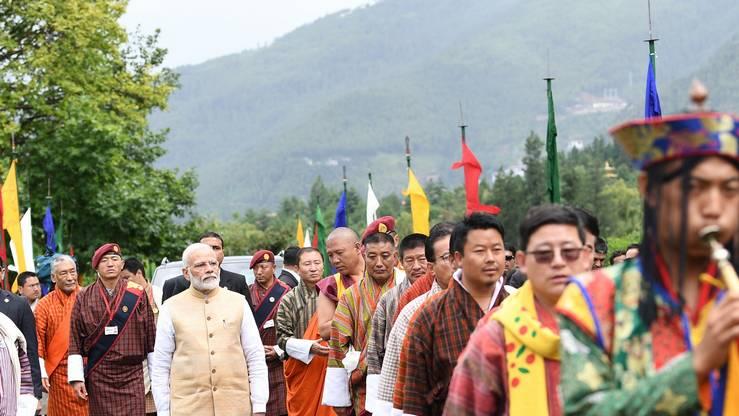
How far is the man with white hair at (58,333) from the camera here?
557 inches

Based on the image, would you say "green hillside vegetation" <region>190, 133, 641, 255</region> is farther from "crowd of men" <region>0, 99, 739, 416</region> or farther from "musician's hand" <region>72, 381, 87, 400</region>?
"musician's hand" <region>72, 381, 87, 400</region>

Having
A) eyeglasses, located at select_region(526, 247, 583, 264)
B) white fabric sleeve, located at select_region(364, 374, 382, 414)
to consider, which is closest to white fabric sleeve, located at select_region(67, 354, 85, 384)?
white fabric sleeve, located at select_region(364, 374, 382, 414)

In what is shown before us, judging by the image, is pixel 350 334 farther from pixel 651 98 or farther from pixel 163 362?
pixel 651 98

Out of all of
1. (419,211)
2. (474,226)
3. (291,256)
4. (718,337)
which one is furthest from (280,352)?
(718,337)

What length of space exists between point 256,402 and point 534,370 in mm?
5484

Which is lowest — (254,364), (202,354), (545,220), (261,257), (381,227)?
(254,364)

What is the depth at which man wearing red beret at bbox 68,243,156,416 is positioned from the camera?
41.6ft

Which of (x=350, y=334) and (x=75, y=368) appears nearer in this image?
(x=350, y=334)

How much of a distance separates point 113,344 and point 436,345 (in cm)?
591

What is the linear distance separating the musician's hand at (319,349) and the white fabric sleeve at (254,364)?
1.46 m

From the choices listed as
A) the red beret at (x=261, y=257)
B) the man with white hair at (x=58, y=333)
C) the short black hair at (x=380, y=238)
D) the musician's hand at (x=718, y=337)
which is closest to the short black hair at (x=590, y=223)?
the musician's hand at (x=718, y=337)

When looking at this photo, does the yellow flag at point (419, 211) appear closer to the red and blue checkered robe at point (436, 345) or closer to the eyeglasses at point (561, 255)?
the red and blue checkered robe at point (436, 345)

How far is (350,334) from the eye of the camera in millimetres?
10508

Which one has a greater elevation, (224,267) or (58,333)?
(224,267)
